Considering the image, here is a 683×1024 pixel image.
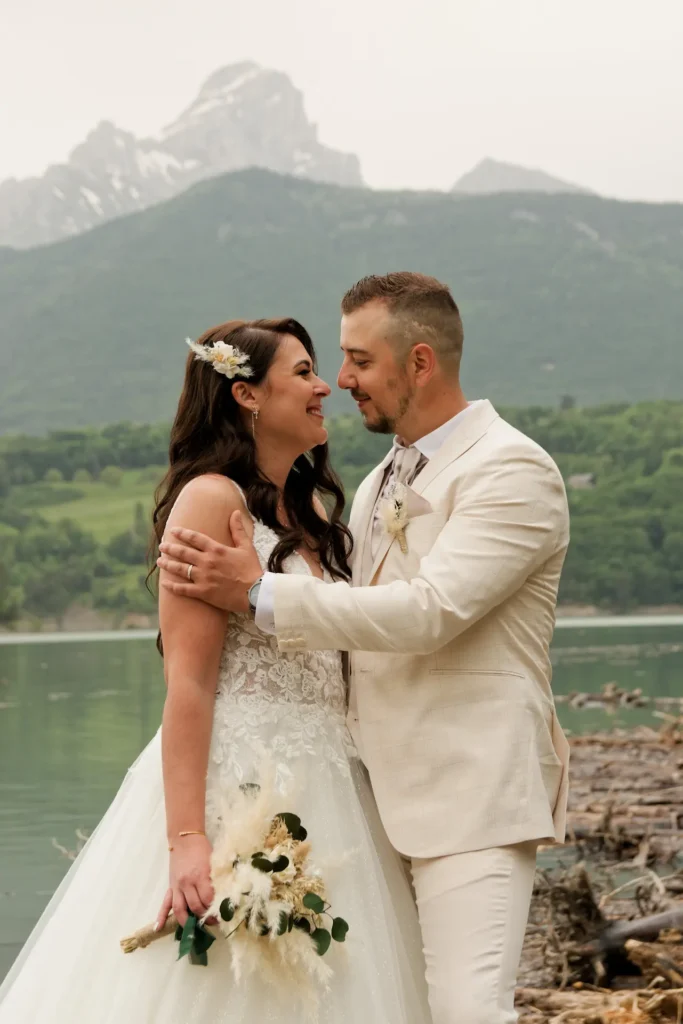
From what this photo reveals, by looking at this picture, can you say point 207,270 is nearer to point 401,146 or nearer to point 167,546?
point 401,146

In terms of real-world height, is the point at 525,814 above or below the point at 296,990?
above

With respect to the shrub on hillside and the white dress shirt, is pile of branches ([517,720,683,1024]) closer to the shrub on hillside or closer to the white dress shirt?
the white dress shirt

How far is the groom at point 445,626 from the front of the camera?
2.49 meters

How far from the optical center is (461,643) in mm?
2656

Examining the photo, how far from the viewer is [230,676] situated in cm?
268

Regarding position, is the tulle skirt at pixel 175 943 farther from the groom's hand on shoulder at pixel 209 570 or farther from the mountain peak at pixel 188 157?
the mountain peak at pixel 188 157

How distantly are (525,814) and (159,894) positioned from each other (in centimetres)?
69

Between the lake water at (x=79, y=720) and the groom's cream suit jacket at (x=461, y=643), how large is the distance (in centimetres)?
449

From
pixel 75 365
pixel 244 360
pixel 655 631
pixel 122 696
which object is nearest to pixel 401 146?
pixel 75 365

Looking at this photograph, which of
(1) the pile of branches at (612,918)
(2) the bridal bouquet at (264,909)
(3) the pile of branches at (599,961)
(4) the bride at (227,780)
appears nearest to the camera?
(2) the bridal bouquet at (264,909)

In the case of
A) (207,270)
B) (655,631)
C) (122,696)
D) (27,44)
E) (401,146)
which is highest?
(27,44)

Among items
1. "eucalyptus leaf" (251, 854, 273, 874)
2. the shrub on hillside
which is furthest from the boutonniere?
the shrub on hillside

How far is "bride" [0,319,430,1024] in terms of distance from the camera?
2.43 m

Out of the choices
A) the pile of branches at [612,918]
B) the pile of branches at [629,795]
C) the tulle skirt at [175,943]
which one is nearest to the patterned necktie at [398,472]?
the tulle skirt at [175,943]
